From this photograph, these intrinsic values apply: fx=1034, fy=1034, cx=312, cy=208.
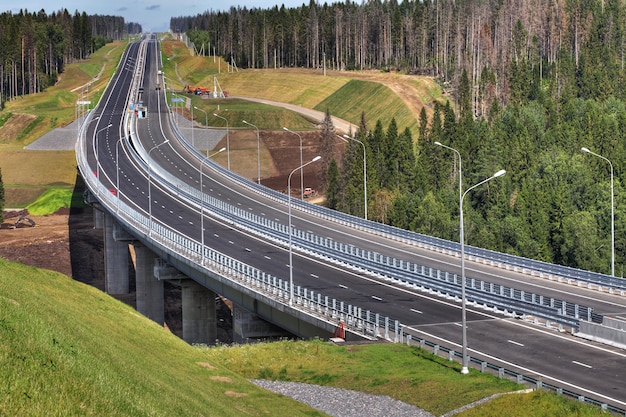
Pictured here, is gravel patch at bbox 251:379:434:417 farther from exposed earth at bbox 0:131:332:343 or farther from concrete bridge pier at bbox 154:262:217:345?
exposed earth at bbox 0:131:332:343

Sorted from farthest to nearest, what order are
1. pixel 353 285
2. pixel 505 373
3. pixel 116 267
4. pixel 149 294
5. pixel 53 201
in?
pixel 53 201 → pixel 116 267 → pixel 149 294 → pixel 353 285 → pixel 505 373

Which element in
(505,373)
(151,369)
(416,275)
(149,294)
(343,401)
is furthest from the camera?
(149,294)

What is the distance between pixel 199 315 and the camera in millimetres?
81688

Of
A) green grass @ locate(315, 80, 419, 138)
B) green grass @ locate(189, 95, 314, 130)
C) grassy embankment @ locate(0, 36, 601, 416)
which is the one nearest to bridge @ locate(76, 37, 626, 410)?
grassy embankment @ locate(0, 36, 601, 416)

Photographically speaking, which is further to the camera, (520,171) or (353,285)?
(520,171)

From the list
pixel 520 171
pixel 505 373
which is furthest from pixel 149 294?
pixel 505 373

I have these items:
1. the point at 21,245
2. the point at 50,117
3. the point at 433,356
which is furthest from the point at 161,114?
the point at 433,356

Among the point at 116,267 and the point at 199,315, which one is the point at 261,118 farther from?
the point at 199,315

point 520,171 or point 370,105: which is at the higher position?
point 370,105

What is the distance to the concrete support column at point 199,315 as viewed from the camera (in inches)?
3177

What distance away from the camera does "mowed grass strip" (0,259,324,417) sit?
23453 millimetres

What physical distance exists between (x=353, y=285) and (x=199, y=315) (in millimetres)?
17690

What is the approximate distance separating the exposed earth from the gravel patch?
164 feet

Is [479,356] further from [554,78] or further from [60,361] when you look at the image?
[554,78]
